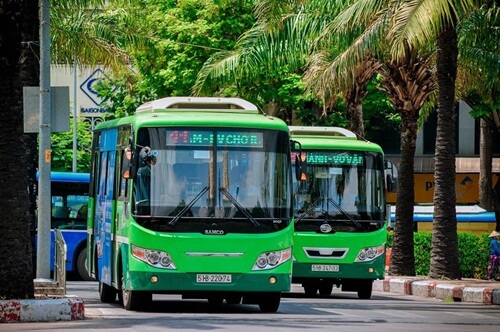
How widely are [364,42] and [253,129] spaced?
32.2ft

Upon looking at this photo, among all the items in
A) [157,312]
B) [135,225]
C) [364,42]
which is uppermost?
[364,42]

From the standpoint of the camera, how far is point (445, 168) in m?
28.7

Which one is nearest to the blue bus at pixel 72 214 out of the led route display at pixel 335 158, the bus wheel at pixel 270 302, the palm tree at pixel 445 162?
the led route display at pixel 335 158

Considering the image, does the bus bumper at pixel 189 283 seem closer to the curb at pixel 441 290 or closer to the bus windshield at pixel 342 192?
the bus windshield at pixel 342 192

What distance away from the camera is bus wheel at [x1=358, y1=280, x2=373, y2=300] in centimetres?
2597

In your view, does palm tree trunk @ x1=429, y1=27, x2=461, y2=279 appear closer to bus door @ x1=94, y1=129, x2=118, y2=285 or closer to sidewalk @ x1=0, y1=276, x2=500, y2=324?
sidewalk @ x1=0, y1=276, x2=500, y2=324

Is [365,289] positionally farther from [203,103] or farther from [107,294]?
[203,103]

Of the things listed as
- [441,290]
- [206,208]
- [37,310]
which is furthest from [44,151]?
[441,290]

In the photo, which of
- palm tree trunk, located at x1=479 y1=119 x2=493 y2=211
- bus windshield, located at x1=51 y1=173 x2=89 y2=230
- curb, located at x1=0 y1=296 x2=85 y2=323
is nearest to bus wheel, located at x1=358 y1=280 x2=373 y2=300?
bus windshield, located at x1=51 y1=173 x2=89 y2=230

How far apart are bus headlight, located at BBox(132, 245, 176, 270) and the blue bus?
13973 millimetres

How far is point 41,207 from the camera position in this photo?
66.9 ft

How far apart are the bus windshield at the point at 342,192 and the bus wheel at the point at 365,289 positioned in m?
1.08

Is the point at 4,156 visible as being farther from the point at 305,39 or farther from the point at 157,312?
the point at 305,39

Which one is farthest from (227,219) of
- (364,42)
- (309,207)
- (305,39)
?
(305,39)
